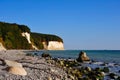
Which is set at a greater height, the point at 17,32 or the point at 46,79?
the point at 17,32

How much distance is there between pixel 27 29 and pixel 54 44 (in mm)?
43601

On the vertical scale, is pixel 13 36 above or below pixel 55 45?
above

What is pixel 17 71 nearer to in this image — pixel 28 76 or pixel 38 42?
pixel 28 76

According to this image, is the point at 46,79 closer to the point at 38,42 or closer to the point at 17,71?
the point at 17,71

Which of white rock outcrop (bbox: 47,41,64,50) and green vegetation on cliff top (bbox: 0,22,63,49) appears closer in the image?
green vegetation on cliff top (bbox: 0,22,63,49)

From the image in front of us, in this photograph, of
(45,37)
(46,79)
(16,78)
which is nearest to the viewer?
(16,78)

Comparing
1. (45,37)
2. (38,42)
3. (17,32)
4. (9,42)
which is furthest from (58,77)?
(45,37)

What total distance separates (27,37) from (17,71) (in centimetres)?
11816

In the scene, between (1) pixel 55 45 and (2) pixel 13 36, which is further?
(1) pixel 55 45

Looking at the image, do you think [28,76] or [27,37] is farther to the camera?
[27,37]

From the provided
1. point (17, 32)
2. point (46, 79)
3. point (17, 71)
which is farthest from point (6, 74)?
point (17, 32)

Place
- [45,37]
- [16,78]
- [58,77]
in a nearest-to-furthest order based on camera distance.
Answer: [16,78] < [58,77] < [45,37]

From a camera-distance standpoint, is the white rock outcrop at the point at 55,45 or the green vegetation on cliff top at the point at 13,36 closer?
the green vegetation on cliff top at the point at 13,36

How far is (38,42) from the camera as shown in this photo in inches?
6284
